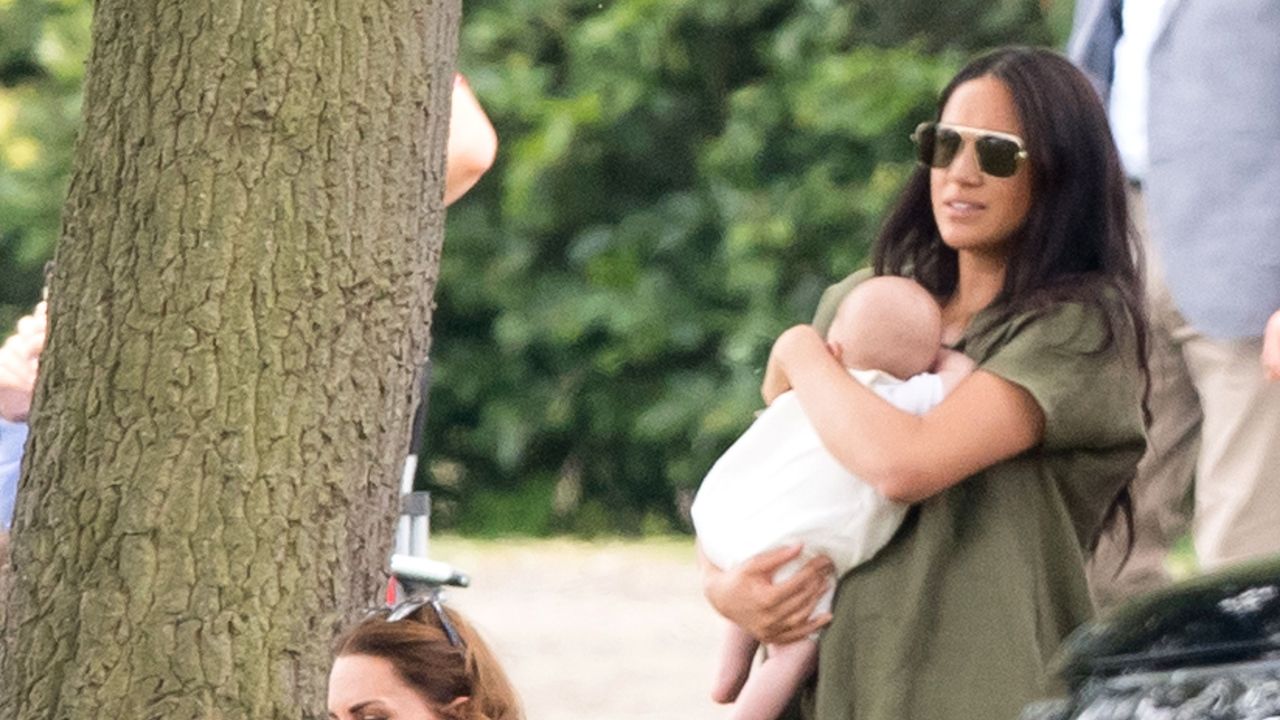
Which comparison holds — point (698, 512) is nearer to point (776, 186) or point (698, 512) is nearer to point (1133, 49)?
point (1133, 49)

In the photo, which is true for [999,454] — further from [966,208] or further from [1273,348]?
[1273,348]

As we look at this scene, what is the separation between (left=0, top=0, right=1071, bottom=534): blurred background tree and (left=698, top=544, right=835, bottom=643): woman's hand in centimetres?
719

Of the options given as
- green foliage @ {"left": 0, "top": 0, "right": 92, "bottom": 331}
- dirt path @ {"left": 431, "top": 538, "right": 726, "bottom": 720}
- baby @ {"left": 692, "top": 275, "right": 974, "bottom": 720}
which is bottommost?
dirt path @ {"left": 431, "top": 538, "right": 726, "bottom": 720}

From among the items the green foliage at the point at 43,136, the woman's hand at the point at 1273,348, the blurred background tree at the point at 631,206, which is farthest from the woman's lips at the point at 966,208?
the green foliage at the point at 43,136

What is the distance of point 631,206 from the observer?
12.1m

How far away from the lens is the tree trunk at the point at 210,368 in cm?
388

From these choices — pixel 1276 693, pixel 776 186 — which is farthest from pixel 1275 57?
pixel 776 186

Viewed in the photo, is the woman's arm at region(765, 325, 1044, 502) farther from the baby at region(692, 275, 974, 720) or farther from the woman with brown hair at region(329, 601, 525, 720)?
the woman with brown hair at region(329, 601, 525, 720)

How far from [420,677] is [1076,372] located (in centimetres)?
102

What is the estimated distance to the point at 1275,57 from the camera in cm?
491

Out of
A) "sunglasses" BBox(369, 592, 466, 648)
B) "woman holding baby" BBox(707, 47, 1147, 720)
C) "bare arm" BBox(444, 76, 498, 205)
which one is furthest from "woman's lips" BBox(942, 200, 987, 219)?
"bare arm" BBox(444, 76, 498, 205)

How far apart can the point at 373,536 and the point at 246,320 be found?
1.24 feet

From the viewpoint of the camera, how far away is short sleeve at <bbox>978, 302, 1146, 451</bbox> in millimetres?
3914

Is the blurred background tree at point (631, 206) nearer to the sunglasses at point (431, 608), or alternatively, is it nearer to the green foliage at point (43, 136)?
the green foliage at point (43, 136)
